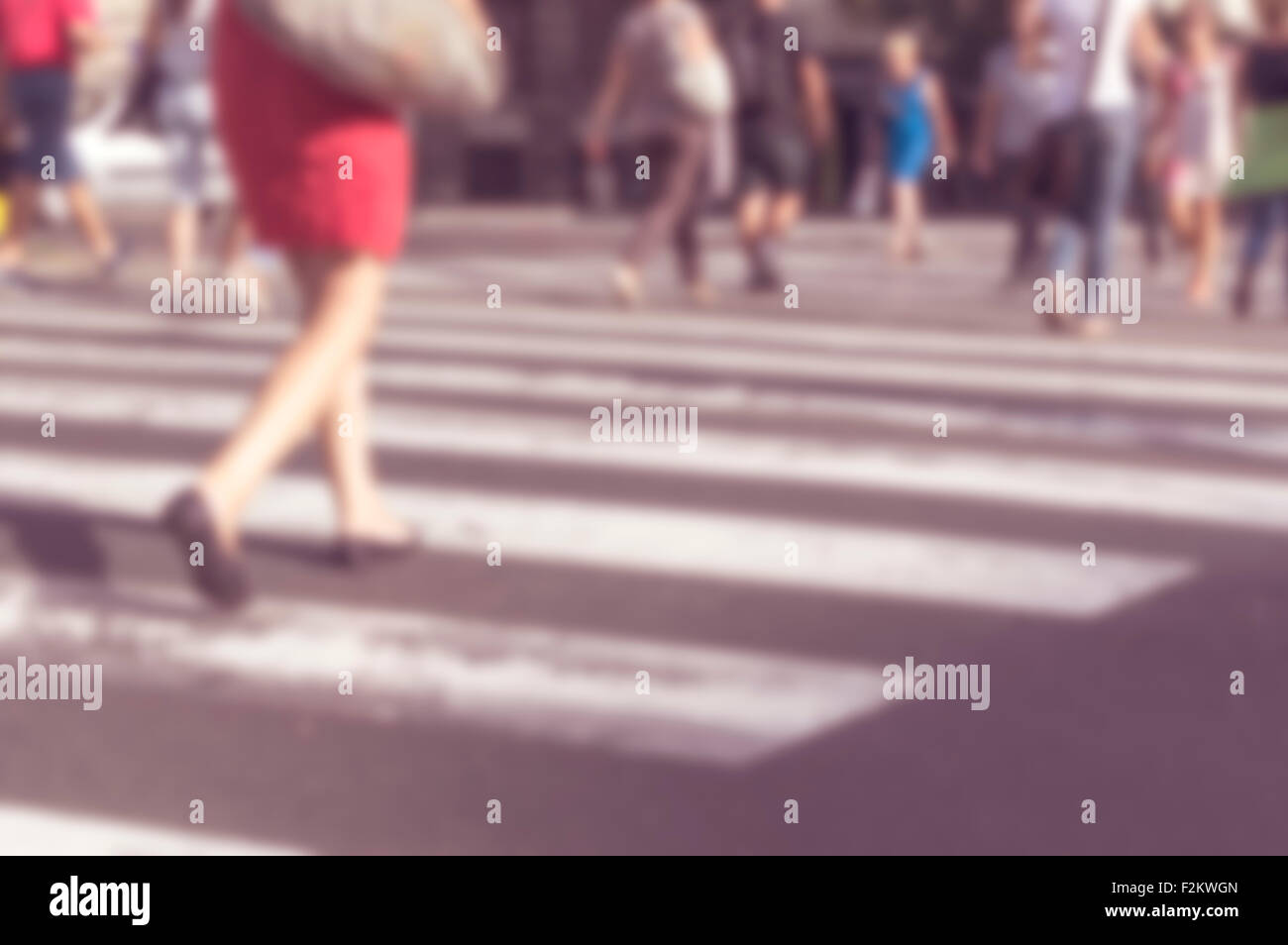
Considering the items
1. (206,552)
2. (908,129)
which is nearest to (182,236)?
(908,129)

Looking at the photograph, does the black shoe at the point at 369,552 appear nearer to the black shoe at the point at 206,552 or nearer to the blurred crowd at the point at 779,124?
the black shoe at the point at 206,552

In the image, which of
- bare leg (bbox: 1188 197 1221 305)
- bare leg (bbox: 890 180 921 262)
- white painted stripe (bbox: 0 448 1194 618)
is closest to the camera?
white painted stripe (bbox: 0 448 1194 618)

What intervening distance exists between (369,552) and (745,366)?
13.4 ft

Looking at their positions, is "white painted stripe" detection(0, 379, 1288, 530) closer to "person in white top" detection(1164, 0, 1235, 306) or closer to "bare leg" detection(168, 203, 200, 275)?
"bare leg" detection(168, 203, 200, 275)

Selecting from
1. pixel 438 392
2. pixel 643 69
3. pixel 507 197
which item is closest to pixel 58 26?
pixel 643 69

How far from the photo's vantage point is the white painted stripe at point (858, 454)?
659 cm

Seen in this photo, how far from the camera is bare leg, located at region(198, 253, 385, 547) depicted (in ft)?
17.3

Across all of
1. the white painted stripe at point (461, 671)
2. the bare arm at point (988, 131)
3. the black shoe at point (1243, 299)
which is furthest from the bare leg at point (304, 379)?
the bare arm at point (988, 131)

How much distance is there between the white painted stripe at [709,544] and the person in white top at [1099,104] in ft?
16.2

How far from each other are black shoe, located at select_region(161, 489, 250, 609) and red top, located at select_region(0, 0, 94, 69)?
8307 mm

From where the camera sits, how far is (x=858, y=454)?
7.40 meters

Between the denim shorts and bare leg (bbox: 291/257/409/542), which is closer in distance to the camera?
bare leg (bbox: 291/257/409/542)

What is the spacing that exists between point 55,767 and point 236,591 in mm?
1109

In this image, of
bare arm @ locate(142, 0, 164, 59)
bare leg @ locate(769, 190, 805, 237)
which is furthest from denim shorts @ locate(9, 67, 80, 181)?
bare leg @ locate(769, 190, 805, 237)
